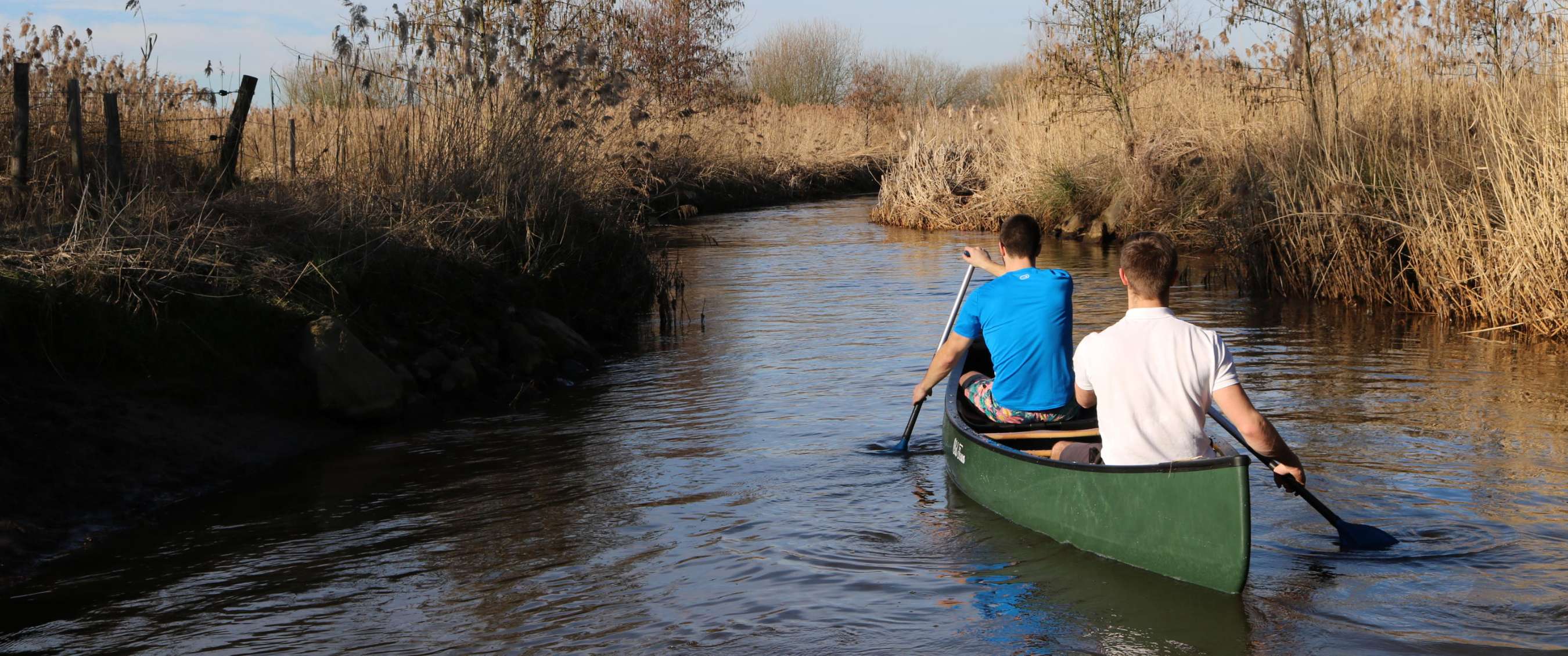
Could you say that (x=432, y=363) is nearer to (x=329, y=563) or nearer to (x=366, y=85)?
(x=366, y=85)

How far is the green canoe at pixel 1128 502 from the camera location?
4797mm

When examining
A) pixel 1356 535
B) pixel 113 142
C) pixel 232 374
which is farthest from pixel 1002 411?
pixel 113 142

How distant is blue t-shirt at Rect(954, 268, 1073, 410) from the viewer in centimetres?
659

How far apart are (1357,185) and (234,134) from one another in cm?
955

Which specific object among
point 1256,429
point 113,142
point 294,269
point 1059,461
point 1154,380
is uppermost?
point 113,142

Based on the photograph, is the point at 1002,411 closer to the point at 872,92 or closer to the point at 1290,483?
the point at 1290,483

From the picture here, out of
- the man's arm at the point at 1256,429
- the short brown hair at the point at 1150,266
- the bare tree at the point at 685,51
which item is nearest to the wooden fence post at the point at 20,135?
the short brown hair at the point at 1150,266

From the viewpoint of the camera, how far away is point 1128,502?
526 cm

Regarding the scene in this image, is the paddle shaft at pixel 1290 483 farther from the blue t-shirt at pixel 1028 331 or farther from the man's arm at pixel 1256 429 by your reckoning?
the blue t-shirt at pixel 1028 331

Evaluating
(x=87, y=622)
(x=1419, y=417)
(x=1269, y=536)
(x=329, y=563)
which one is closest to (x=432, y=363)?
(x=329, y=563)

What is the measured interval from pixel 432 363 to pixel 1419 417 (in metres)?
6.43

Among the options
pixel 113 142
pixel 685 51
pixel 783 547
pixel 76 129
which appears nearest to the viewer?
pixel 783 547

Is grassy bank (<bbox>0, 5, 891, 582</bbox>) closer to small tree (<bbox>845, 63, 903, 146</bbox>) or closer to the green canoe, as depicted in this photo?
the green canoe

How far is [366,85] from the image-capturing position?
10953 mm
